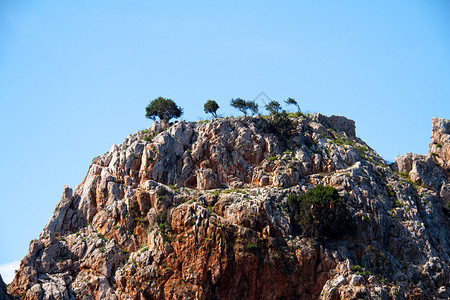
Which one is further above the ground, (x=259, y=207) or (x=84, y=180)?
(x=84, y=180)

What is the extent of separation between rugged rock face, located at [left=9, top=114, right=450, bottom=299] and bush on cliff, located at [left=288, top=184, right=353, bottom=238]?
1.00 meters

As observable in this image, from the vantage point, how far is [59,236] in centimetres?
8575

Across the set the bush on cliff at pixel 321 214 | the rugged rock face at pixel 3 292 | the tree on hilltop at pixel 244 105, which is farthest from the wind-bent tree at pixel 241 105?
the rugged rock face at pixel 3 292

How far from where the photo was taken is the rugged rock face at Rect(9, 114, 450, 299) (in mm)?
78625

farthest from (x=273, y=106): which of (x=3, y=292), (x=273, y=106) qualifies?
(x=3, y=292)

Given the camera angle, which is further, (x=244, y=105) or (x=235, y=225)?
(x=244, y=105)

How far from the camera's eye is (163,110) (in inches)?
4122

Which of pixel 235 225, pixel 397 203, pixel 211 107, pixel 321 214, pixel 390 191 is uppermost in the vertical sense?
pixel 211 107

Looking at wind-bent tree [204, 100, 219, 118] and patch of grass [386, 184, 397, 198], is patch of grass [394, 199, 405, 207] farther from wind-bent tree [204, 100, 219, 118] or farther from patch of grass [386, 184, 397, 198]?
wind-bent tree [204, 100, 219, 118]

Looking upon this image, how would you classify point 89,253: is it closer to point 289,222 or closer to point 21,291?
point 21,291

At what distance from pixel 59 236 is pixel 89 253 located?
239 inches

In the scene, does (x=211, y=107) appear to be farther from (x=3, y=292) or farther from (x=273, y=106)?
(x=3, y=292)

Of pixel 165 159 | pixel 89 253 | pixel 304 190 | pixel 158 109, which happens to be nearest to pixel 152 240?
pixel 89 253

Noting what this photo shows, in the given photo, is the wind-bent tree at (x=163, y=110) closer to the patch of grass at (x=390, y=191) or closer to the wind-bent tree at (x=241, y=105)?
the wind-bent tree at (x=241, y=105)
